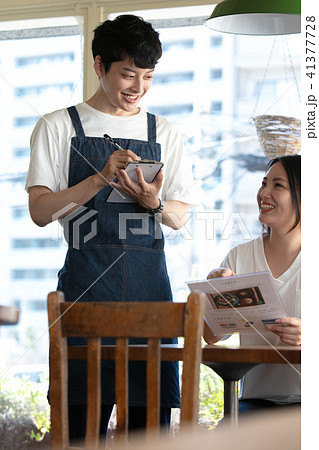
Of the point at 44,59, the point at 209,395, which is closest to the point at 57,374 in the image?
the point at 209,395

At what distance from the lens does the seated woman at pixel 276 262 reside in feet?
5.73

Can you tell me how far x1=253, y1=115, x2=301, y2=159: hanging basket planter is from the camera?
2.36 m

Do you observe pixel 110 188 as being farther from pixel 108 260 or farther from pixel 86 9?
pixel 86 9

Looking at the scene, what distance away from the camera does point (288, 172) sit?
1987 mm

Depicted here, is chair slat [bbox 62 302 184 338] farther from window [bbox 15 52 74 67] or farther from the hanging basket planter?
window [bbox 15 52 74 67]

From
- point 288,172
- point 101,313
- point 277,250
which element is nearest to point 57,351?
point 101,313

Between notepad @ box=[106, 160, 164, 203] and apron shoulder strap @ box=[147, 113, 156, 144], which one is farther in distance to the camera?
apron shoulder strap @ box=[147, 113, 156, 144]

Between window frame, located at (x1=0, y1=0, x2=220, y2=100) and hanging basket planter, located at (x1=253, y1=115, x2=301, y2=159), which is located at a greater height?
window frame, located at (x1=0, y1=0, x2=220, y2=100)

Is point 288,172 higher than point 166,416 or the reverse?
higher

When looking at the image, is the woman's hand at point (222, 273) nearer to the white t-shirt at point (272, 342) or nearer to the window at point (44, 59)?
the white t-shirt at point (272, 342)

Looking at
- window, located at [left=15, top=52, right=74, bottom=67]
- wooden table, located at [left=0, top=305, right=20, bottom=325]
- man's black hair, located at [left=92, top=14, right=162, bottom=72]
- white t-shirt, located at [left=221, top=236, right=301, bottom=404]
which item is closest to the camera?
wooden table, located at [left=0, top=305, right=20, bottom=325]

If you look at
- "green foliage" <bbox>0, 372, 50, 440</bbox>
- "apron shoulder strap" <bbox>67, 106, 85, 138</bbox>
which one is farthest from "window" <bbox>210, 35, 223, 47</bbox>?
"green foliage" <bbox>0, 372, 50, 440</bbox>

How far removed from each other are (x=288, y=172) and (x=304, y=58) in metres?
0.36

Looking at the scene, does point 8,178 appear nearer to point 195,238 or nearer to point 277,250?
point 195,238
